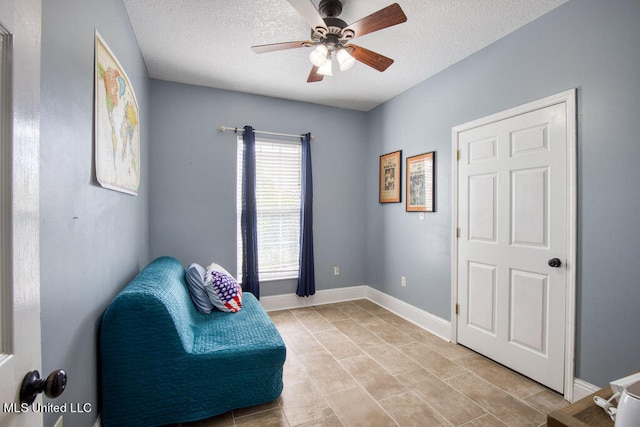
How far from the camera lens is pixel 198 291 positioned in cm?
259

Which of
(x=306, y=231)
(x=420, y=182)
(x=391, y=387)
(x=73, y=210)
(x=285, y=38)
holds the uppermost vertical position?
(x=285, y=38)

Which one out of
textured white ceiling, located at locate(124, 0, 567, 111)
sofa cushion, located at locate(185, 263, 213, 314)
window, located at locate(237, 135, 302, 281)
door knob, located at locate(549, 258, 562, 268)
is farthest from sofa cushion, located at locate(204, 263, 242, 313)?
door knob, located at locate(549, 258, 562, 268)

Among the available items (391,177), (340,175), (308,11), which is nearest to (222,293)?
(308,11)

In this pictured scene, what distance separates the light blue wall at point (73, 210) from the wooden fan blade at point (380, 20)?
4.84 feet

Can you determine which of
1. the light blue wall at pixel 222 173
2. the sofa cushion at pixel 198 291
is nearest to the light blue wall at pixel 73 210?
the sofa cushion at pixel 198 291

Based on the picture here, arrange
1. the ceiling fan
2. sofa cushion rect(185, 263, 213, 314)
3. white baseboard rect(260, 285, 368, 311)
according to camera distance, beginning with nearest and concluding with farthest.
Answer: the ceiling fan, sofa cushion rect(185, 263, 213, 314), white baseboard rect(260, 285, 368, 311)

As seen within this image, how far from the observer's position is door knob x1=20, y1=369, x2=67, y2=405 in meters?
0.60

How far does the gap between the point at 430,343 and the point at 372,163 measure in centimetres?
247

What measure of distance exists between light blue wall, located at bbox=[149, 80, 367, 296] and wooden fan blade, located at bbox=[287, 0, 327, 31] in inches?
80.2

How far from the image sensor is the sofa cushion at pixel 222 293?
8.49 feet

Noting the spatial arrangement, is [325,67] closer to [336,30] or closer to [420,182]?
[336,30]

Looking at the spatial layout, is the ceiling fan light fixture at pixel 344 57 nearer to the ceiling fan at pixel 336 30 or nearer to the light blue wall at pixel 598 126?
the ceiling fan at pixel 336 30

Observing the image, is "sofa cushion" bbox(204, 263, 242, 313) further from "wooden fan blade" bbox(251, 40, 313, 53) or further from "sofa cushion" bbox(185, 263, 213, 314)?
"wooden fan blade" bbox(251, 40, 313, 53)

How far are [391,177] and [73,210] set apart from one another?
3319 mm
